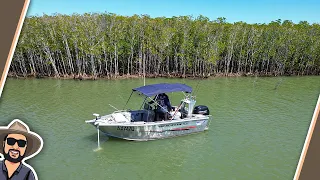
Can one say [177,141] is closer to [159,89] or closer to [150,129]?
[150,129]

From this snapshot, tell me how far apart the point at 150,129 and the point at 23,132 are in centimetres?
1001

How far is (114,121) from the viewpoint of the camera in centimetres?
1189

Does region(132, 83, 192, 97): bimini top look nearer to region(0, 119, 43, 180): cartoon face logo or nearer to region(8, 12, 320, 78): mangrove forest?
region(0, 119, 43, 180): cartoon face logo

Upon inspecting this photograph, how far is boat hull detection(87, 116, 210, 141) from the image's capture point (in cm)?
1173

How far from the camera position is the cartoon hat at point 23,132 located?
216 cm

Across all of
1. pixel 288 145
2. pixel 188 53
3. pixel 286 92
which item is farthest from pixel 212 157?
pixel 188 53

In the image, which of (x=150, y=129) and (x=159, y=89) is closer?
(x=150, y=129)

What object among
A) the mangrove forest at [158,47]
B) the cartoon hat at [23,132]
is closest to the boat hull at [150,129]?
the cartoon hat at [23,132]

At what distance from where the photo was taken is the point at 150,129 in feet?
39.6

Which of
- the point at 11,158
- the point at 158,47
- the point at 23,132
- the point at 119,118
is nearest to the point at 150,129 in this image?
the point at 119,118

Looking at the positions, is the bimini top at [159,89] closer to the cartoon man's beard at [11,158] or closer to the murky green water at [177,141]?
the murky green water at [177,141]

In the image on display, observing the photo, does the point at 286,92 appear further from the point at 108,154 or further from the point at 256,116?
the point at 108,154

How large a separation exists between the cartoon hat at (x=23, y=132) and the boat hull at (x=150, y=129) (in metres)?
9.36

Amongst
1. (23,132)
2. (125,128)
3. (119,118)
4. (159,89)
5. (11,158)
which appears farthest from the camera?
(159,89)
